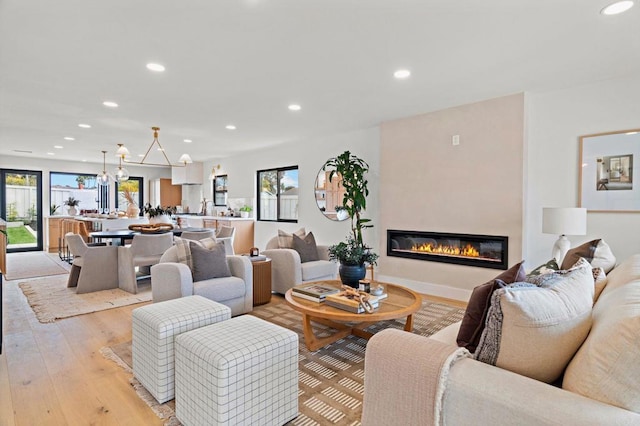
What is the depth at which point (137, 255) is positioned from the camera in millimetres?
4547

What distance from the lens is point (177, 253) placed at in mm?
3477

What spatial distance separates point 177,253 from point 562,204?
13.6 ft

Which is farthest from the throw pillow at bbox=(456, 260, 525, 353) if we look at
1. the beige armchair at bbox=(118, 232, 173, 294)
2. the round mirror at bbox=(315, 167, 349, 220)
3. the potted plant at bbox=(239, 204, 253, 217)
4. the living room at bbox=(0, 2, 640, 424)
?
the potted plant at bbox=(239, 204, 253, 217)

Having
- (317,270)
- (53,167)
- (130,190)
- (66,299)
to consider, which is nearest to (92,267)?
(66,299)

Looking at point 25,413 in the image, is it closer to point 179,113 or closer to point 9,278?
point 179,113

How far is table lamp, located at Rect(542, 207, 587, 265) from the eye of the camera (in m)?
3.05

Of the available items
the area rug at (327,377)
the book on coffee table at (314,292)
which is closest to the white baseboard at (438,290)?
the area rug at (327,377)

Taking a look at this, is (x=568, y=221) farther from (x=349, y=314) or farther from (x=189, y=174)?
(x=189, y=174)

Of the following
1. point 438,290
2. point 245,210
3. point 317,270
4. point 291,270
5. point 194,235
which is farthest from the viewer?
point 245,210

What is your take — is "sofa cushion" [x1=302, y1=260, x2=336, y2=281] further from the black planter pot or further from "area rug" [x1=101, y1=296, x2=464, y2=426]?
the black planter pot

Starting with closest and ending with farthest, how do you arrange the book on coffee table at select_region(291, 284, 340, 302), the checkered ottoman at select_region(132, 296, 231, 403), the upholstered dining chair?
the checkered ottoman at select_region(132, 296, 231, 403) → the book on coffee table at select_region(291, 284, 340, 302) → the upholstered dining chair

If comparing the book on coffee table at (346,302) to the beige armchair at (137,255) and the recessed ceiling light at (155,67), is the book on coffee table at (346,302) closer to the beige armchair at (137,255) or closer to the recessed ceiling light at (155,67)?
the recessed ceiling light at (155,67)

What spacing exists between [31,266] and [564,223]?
27.9ft

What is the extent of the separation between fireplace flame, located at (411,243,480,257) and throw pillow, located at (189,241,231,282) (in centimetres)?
264
